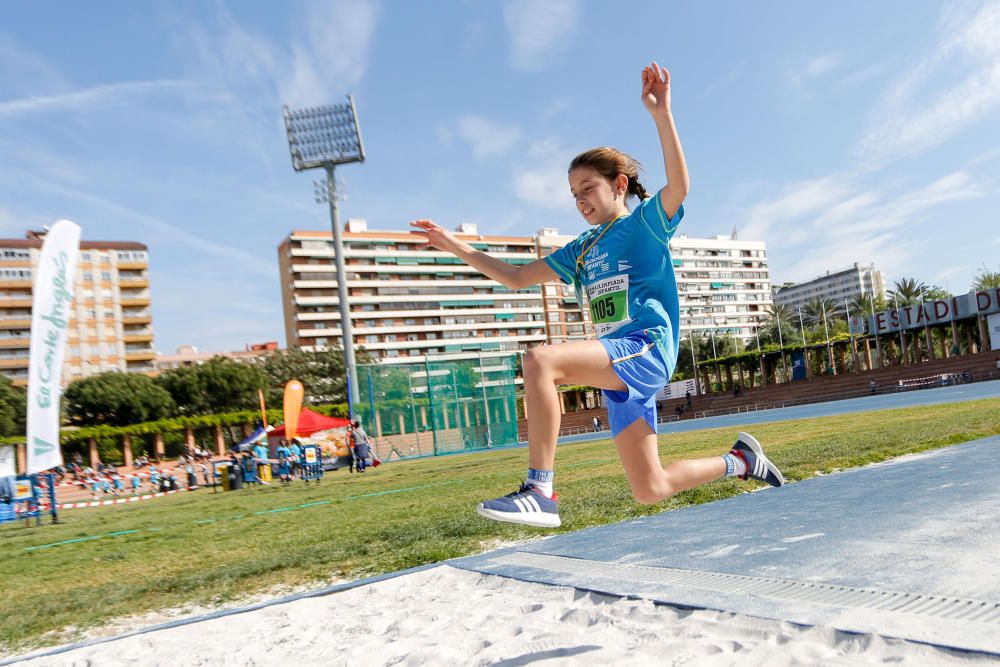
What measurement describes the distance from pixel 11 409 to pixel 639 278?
202 feet

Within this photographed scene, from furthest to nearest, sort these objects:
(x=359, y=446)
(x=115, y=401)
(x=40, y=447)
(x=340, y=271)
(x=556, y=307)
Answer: (x=556, y=307), (x=115, y=401), (x=340, y=271), (x=359, y=446), (x=40, y=447)

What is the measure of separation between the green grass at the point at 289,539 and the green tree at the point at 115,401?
4839cm

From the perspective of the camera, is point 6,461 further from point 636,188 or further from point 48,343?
point 636,188

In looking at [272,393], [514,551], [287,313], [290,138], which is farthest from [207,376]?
[514,551]

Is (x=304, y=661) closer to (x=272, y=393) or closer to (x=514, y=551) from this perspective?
(x=514, y=551)

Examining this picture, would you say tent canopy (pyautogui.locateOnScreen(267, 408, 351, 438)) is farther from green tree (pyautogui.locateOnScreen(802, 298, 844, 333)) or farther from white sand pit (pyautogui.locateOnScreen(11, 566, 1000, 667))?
green tree (pyautogui.locateOnScreen(802, 298, 844, 333))

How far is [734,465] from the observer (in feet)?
13.2

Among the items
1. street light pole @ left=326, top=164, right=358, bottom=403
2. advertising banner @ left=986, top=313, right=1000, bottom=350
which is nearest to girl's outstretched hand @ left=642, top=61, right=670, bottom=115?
street light pole @ left=326, top=164, right=358, bottom=403

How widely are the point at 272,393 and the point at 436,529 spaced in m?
64.6

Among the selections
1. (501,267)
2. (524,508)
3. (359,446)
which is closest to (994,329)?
(359,446)

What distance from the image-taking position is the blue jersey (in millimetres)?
3264

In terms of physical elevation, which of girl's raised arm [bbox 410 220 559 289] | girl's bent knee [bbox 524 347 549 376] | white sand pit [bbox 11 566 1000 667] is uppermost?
girl's raised arm [bbox 410 220 559 289]

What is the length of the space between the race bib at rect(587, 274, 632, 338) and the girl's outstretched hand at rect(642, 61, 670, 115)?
2.43ft

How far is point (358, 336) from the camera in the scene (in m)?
91.8
